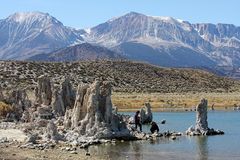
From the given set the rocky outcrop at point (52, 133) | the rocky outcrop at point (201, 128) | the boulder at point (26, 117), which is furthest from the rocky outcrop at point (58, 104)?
the rocky outcrop at point (52, 133)

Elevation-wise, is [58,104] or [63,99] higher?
[63,99]

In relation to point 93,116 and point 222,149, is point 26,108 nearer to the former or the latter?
point 93,116

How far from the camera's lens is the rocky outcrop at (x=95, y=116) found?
56.7 m

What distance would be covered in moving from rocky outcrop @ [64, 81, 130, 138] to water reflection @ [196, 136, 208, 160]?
24.7 ft

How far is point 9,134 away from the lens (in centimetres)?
5878

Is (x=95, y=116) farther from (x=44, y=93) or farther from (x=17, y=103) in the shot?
(x=17, y=103)

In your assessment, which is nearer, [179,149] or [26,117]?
[179,149]

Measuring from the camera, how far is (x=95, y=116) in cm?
5725

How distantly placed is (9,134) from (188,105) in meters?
79.6

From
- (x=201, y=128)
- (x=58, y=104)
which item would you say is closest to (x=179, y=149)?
(x=201, y=128)

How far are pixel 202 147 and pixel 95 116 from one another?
11558 millimetres

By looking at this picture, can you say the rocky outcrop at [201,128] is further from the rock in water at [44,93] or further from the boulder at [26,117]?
the rock in water at [44,93]

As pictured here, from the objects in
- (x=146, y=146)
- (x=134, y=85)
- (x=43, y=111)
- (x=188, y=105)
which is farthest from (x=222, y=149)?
(x=134, y=85)

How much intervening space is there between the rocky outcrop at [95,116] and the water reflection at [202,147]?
24.7 ft
